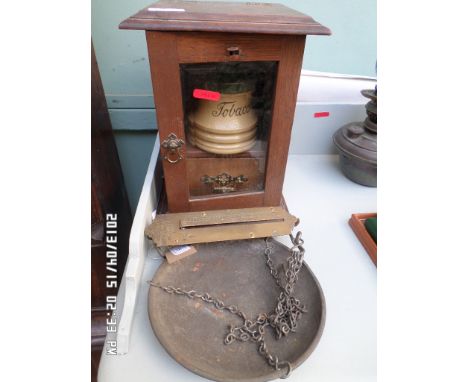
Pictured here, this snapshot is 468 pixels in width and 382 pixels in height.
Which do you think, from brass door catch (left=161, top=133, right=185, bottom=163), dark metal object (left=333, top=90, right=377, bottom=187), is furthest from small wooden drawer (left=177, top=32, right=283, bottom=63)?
dark metal object (left=333, top=90, right=377, bottom=187)

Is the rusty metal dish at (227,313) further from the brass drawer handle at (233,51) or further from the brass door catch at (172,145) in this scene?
the brass drawer handle at (233,51)

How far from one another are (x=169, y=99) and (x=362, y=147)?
0.45m

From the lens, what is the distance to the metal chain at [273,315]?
1.50ft

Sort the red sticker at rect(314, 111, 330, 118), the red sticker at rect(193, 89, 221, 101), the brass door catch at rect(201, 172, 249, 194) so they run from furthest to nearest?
the red sticker at rect(314, 111, 330, 118), the brass door catch at rect(201, 172, 249, 194), the red sticker at rect(193, 89, 221, 101)

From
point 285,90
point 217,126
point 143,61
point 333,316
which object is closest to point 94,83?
point 143,61

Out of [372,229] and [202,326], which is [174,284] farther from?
[372,229]

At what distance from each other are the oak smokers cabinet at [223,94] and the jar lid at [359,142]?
0.72ft

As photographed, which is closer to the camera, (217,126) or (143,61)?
(217,126)

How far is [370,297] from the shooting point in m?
0.53

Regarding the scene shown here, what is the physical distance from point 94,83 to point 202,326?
0.63m

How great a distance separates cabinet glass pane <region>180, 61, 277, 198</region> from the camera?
0.53 meters

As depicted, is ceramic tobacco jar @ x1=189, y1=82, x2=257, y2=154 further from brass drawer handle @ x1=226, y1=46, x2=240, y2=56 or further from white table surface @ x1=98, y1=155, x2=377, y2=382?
white table surface @ x1=98, y1=155, x2=377, y2=382

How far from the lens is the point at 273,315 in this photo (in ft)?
1.59

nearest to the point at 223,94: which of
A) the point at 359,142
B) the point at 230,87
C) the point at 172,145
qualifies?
the point at 230,87
